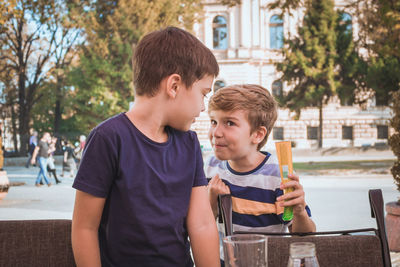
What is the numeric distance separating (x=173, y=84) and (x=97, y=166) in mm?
331

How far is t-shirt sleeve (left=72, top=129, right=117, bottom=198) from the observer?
128 centimetres

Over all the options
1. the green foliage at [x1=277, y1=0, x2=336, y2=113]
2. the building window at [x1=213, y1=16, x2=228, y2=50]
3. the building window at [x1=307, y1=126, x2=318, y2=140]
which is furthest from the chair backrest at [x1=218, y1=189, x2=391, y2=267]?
the building window at [x1=213, y1=16, x2=228, y2=50]

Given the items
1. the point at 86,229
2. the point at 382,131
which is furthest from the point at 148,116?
the point at 382,131

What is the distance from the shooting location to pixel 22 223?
57.6 inches

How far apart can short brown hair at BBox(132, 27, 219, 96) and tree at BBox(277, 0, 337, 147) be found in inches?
934

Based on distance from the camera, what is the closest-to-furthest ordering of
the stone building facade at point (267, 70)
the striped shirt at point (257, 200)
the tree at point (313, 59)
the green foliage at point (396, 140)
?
1. the striped shirt at point (257, 200)
2. the green foliage at point (396, 140)
3. the tree at point (313, 59)
4. the stone building facade at point (267, 70)

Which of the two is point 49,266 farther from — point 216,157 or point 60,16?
point 60,16

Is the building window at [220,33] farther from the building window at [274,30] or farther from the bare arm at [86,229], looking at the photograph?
the bare arm at [86,229]

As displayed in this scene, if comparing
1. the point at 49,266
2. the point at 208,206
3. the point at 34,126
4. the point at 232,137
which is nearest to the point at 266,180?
the point at 232,137

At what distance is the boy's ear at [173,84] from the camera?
1354 millimetres

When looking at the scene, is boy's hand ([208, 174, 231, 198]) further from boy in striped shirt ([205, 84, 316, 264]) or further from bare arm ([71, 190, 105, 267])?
bare arm ([71, 190, 105, 267])

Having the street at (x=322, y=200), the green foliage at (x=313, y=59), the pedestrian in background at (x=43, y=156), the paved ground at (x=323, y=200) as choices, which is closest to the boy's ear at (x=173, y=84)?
the paved ground at (x=323, y=200)

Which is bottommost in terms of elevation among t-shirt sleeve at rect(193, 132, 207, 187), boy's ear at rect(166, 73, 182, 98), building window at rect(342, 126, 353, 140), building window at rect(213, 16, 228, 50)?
building window at rect(342, 126, 353, 140)

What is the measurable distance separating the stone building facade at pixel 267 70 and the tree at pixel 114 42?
25.5 ft
